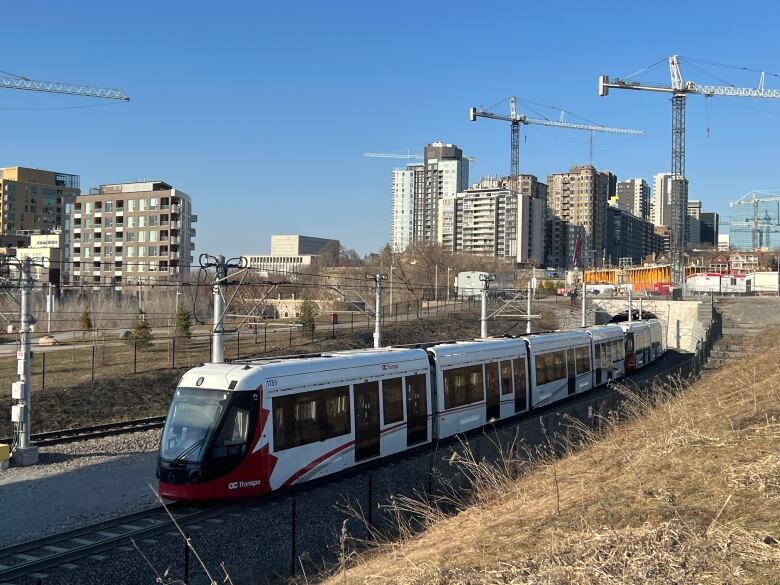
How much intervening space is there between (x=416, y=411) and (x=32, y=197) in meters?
136

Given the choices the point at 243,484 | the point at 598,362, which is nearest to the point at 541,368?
the point at 598,362

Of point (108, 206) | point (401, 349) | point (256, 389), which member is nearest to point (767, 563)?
point (256, 389)

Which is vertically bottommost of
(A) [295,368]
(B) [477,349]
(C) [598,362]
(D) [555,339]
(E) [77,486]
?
(E) [77,486]

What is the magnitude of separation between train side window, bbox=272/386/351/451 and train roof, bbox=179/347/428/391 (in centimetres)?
37

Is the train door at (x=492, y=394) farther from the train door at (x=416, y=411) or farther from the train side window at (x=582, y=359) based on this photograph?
the train side window at (x=582, y=359)

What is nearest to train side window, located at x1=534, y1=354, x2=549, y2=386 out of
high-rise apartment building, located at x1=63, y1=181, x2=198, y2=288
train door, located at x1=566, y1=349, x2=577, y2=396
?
train door, located at x1=566, y1=349, x2=577, y2=396

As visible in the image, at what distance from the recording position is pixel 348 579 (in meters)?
8.54

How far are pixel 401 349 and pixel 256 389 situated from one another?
18.3ft

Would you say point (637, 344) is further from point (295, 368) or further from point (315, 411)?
point (295, 368)

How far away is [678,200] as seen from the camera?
9975 cm

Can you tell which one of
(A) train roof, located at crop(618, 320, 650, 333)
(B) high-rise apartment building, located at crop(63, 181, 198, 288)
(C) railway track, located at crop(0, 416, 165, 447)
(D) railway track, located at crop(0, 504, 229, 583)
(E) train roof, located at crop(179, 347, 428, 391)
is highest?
(B) high-rise apartment building, located at crop(63, 181, 198, 288)

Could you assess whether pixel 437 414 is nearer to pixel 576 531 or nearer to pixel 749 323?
pixel 576 531

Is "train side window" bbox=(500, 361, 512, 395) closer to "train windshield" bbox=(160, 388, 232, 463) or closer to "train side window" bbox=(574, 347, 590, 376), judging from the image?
"train side window" bbox=(574, 347, 590, 376)

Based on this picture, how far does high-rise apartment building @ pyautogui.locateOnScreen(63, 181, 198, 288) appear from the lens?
8576 cm
